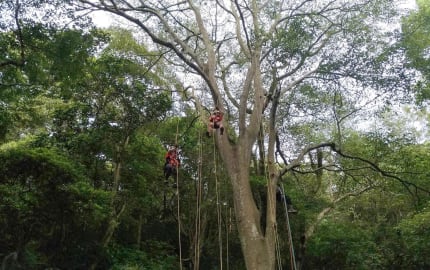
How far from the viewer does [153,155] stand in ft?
29.7

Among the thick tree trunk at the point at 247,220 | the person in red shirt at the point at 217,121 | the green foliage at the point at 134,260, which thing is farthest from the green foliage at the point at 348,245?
the person in red shirt at the point at 217,121

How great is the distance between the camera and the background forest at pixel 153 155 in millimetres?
6094

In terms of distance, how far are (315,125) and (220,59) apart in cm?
253

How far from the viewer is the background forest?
6.09m

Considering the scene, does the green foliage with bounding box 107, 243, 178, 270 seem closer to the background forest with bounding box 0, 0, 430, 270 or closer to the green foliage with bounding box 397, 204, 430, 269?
the background forest with bounding box 0, 0, 430, 270

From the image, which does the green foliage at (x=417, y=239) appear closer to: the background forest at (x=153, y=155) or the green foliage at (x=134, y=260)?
the background forest at (x=153, y=155)

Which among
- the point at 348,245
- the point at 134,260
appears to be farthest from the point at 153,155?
the point at 348,245

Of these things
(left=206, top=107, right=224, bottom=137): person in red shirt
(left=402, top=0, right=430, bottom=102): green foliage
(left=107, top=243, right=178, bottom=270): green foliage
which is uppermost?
(left=402, top=0, right=430, bottom=102): green foliage

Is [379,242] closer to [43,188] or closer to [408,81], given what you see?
[408,81]

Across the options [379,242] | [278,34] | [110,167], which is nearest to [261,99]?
[278,34]

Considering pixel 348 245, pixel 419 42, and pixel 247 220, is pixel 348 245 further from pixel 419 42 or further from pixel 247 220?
pixel 247 220

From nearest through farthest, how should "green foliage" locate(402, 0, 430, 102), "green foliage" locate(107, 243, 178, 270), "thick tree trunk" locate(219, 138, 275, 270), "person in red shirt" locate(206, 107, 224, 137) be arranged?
1. "thick tree trunk" locate(219, 138, 275, 270)
2. "person in red shirt" locate(206, 107, 224, 137)
3. "green foliage" locate(402, 0, 430, 102)
4. "green foliage" locate(107, 243, 178, 270)

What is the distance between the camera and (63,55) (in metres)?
5.64

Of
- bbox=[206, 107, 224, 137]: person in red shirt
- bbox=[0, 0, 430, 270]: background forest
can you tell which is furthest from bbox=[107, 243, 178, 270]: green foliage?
bbox=[206, 107, 224, 137]: person in red shirt
